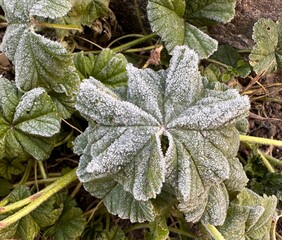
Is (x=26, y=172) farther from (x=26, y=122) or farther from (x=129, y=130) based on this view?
(x=129, y=130)

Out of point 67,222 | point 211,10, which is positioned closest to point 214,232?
point 67,222

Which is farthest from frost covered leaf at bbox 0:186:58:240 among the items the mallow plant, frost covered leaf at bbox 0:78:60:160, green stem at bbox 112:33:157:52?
green stem at bbox 112:33:157:52

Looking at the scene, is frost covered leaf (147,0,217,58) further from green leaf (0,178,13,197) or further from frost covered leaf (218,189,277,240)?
green leaf (0,178,13,197)

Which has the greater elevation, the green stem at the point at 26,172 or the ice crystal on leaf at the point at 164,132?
the ice crystal on leaf at the point at 164,132

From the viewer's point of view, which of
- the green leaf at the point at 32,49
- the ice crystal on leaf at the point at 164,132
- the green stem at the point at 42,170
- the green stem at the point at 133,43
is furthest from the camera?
the green stem at the point at 133,43

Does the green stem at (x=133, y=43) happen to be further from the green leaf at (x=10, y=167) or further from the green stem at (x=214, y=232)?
the green stem at (x=214, y=232)

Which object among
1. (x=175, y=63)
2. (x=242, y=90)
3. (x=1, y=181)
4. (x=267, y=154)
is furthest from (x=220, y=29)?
(x=1, y=181)

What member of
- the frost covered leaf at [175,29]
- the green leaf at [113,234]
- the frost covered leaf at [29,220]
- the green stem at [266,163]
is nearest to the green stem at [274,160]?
the green stem at [266,163]

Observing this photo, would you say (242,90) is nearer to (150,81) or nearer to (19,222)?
(150,81)
